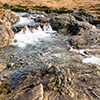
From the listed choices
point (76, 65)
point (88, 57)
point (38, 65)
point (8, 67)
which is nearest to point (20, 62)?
point (8, 67)

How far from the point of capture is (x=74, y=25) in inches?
1563

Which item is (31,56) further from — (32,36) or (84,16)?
(84,16)

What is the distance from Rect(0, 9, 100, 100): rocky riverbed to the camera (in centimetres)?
1089

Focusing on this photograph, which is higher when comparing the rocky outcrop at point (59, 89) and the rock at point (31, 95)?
the rock at point (31, 95)

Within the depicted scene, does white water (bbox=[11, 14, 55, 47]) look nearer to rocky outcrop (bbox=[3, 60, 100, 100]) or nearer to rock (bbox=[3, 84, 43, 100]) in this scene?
rocky outcrop (bbox=[3, 60, 100, 100])

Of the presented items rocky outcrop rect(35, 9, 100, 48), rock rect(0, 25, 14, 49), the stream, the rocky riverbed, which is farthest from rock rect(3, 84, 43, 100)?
rocky outcrop rect(35, 9, 100, 48)

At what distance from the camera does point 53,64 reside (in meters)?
20.2

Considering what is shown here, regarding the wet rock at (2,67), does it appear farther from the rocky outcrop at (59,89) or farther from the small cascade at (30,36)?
the small cascade at (30,36)

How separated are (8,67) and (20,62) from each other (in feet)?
8.29

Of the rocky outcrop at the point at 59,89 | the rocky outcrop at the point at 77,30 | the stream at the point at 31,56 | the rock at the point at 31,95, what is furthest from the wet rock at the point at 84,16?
the rock at the point at 31,95

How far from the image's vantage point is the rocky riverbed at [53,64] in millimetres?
10891

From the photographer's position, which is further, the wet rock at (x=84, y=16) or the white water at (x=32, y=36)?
the wet rock at (x=84, y=16)

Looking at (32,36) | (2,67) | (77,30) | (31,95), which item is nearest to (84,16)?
(77,30)

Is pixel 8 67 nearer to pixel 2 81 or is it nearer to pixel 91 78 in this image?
pixel 2 81
